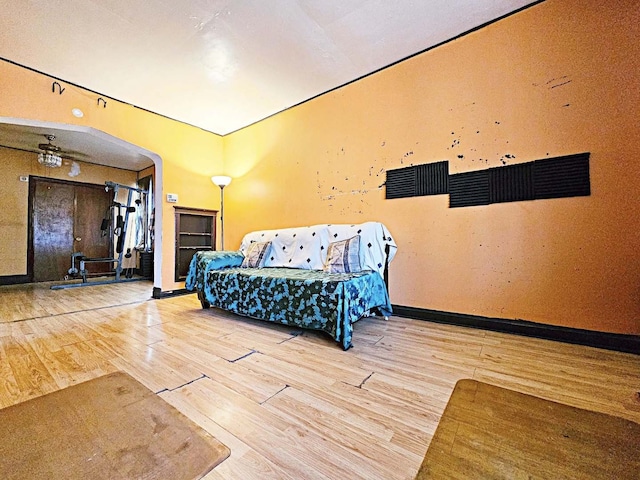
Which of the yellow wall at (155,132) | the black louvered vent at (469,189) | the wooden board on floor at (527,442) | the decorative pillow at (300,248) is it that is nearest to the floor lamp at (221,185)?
the yellow wall at (155,132)

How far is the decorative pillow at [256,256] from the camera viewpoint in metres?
3.09

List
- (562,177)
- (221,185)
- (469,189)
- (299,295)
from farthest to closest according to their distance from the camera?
(221,185) < (469,189) < (299,295) < (562,177)

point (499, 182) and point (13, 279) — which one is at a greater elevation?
point (499, 182)

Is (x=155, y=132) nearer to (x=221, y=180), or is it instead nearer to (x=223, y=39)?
(x=221, y=180)

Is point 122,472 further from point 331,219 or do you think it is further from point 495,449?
point 331,219

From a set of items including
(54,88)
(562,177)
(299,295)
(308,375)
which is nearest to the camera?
(308,375)

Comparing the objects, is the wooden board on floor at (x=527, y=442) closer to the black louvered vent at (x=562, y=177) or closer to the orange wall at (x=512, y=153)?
the orange wall at (x=512, y=153)

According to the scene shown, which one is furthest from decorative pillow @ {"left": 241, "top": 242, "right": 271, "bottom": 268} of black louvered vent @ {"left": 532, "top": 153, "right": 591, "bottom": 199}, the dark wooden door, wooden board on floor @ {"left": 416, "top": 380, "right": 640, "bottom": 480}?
the dark wooden door

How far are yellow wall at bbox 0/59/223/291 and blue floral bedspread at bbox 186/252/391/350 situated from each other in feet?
4.83

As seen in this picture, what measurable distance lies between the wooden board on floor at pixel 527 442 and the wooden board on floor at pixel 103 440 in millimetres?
798

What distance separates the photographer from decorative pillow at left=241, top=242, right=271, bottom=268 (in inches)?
122

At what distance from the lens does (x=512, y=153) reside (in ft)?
7.33

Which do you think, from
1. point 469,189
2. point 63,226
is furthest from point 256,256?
point 63,226

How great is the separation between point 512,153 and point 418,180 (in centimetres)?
78
